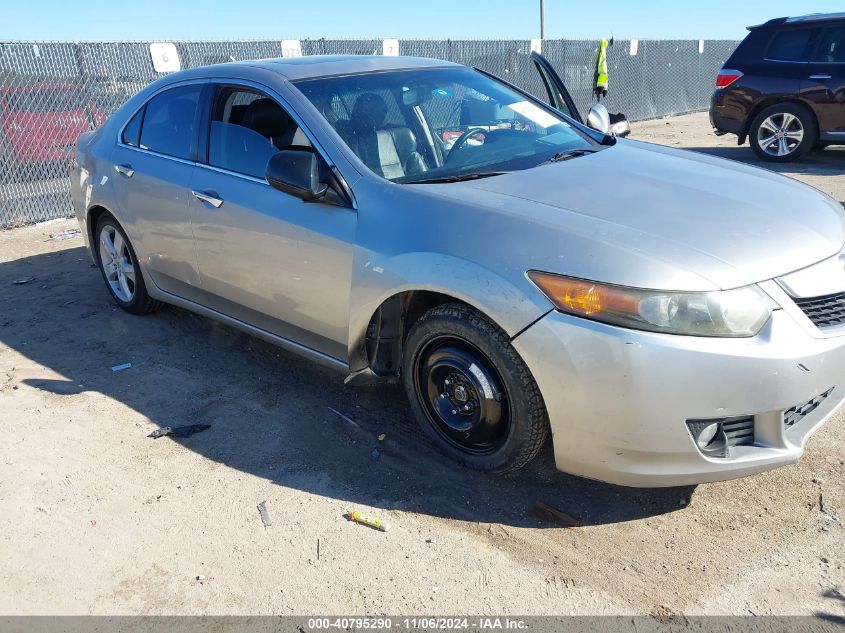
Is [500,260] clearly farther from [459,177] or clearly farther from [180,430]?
[180,430]

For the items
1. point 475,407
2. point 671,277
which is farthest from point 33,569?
point 671,277

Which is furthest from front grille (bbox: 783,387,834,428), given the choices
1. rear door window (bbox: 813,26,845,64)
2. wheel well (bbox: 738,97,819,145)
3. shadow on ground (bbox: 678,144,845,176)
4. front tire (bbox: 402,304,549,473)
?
rear door window (bbox: 813,26,845,64)

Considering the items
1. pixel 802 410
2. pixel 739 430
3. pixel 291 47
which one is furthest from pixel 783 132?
pixel 739 430

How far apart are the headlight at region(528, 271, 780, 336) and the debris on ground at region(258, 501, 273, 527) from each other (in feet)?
5.04

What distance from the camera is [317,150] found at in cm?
357

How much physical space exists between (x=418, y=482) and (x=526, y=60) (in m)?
13.7

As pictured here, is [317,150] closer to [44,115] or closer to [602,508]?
[602,508]

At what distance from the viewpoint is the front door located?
3492mm

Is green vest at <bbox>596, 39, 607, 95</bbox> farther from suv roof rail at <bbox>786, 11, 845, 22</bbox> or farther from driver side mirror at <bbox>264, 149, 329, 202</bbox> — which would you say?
driver side mirror at <bbox>264, 149, 329, 202</bbox>

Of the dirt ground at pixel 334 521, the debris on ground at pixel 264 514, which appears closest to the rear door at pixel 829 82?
the dirt ground at pixel 334 521

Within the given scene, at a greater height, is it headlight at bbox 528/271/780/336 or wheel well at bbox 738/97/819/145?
wheel well at bbox 738/97/819/145

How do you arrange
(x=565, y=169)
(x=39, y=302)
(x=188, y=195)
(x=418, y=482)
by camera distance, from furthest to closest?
(x=39, y=302) → (x=188, y=195) → (x=565, y=169) → (x=418, y=482)

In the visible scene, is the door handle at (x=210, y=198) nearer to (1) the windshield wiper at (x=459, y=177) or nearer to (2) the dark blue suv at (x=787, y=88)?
(1) the windshield wiper at (x=459, y=177)

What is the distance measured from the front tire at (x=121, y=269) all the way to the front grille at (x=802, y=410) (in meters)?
4.04
